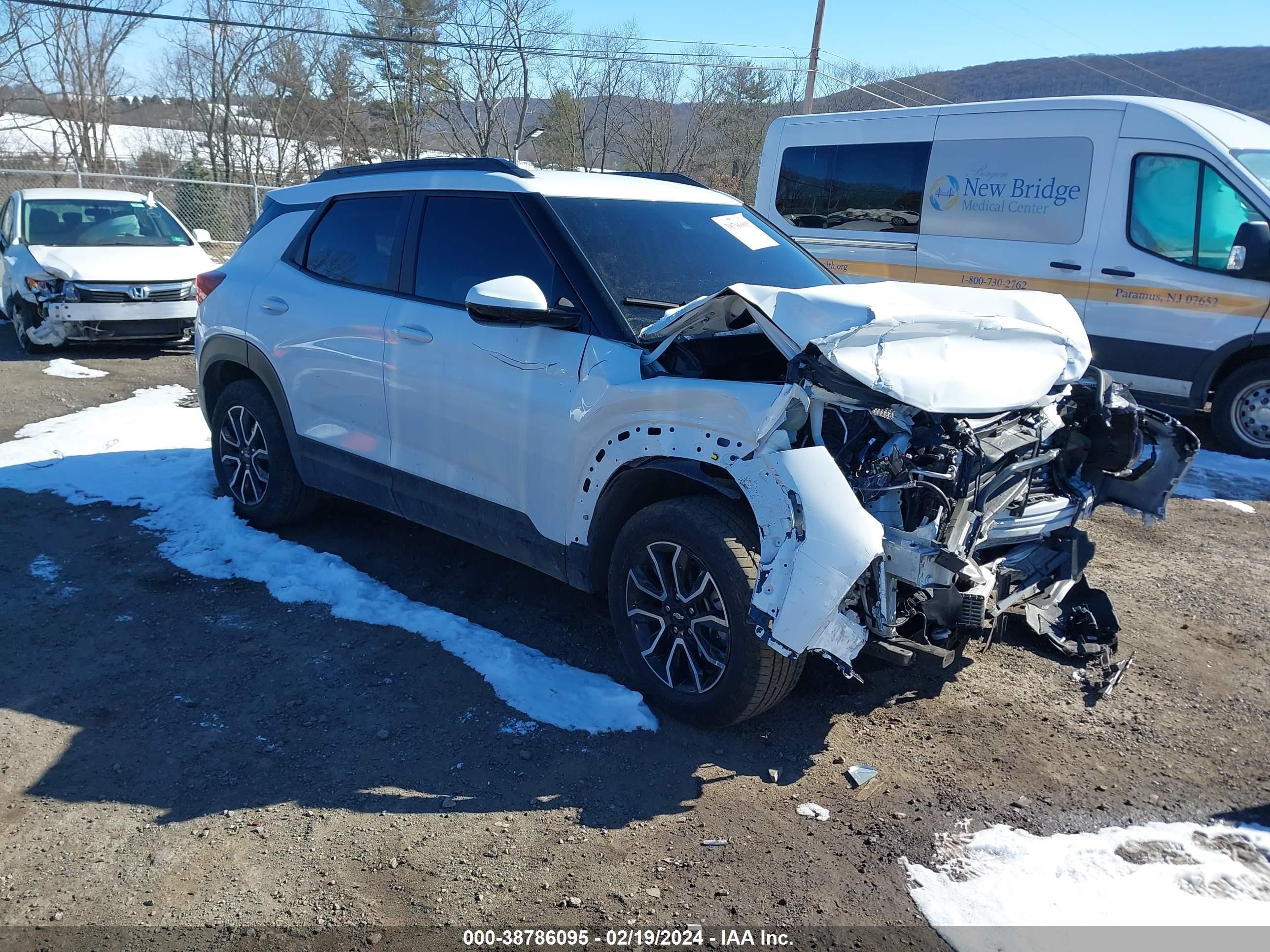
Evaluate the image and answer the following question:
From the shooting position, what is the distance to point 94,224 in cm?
1137

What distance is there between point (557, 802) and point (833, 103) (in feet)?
113

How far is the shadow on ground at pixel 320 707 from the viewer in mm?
3201

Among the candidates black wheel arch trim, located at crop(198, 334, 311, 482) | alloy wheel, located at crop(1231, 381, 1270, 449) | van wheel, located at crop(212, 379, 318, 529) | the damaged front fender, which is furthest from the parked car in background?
alloy wheel, located at crop(1231, 381, 1270, 449)

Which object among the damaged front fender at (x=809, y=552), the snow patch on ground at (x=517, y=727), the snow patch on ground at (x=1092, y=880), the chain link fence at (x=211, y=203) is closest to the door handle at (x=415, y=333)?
the snow patch on ground at (x=517, y=727)

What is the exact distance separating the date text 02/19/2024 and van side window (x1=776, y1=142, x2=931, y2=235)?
7826mm

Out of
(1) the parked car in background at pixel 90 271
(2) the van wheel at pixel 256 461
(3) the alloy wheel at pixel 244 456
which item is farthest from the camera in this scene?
(1) the parked car in background at pixel 90 271

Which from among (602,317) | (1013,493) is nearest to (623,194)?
(602,317)

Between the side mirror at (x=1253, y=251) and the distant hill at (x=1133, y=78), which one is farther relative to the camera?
the distant hill at (x=1133, y=78)

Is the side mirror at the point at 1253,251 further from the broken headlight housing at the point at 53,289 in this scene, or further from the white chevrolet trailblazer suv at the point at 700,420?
the broken headlight housing at the point at 53,289

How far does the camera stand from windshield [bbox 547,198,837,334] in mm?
3979

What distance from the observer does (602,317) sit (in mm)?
3793

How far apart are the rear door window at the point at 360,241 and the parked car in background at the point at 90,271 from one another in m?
6.42

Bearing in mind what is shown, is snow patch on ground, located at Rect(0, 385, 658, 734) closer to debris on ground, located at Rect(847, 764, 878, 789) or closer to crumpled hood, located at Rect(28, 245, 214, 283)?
debris on ground, located at Rect(847, 764, 878, 789)

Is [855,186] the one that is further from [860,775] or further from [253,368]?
[860,775]
